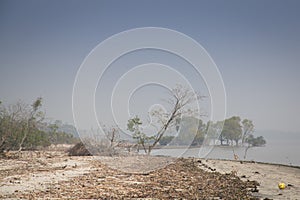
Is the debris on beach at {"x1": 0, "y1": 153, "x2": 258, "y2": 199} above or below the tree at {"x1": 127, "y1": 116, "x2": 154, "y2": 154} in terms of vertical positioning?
below

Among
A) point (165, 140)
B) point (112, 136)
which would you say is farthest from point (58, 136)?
point (165, 140)

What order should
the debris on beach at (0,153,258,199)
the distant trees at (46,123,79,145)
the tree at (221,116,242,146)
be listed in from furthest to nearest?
the distant trees at (46,123,79,145)
the tree at (221,116,242,146)
the debris on beach at (0,153,258,199)

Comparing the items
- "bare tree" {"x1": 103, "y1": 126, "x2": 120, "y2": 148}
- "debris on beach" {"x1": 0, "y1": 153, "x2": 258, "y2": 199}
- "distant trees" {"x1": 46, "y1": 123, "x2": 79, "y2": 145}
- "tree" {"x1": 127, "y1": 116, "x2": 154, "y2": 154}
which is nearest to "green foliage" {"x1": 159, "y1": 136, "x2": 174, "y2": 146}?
"tree" {"x1": 127, "y1": 116, "x2": 154, "y2": 154}

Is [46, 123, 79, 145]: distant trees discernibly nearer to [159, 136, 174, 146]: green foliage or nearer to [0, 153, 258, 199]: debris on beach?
[159, 136, 174, 146]: green foliage

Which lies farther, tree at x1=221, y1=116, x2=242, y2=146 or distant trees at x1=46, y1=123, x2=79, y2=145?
distant trees at x1=46, y1=123, x2=79, y2=145

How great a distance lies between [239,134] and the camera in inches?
539

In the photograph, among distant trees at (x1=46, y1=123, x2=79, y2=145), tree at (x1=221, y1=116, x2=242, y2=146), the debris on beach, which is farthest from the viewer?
distant trees at (x1=46, y1=123, x2=79, y2=145)

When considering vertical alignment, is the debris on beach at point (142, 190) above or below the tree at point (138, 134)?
below

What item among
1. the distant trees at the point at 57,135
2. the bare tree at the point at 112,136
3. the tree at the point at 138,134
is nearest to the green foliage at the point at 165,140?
the tree at the point at 138,134

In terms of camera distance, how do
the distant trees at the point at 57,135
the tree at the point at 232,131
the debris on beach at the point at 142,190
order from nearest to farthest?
the debris on beach at the point at 142,190 < the tree at the point at 232,131 < the distant trees at the point at 57,135

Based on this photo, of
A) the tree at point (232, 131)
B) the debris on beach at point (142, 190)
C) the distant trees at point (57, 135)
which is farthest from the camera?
the distant trees at point (57, 135)

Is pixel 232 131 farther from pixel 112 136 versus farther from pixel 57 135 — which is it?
pixel 57 135

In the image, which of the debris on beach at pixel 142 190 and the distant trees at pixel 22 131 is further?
the distant trees at pixel 22 131

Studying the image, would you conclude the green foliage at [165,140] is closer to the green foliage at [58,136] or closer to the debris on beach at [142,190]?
the debris on beach at [142,190]
